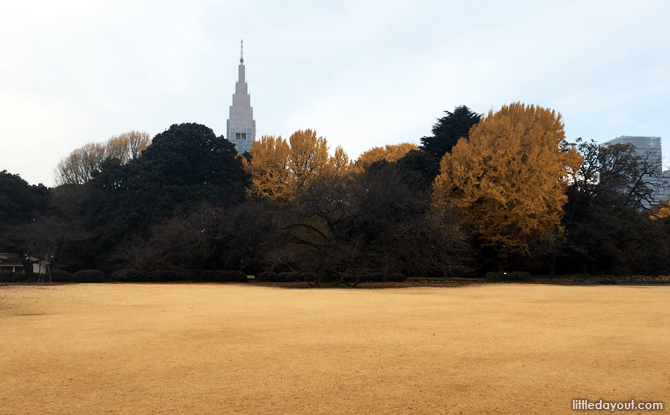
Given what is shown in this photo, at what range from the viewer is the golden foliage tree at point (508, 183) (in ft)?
93.8

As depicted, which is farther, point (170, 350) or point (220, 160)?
point (220, 160)

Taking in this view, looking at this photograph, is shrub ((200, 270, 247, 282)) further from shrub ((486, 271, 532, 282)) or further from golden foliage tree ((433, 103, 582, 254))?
shrub ((486, 271, 532, 282))

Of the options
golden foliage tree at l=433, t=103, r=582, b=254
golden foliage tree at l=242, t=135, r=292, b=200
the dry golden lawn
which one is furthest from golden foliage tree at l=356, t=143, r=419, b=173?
the dry golden lawn

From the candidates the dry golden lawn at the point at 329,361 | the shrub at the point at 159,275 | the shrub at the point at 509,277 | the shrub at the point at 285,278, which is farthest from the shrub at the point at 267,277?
the dry golden lawn at the point at 329,361

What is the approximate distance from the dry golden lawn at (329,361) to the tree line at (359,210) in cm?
1268

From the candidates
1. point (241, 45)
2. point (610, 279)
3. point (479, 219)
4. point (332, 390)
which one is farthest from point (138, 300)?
point (241, 45)

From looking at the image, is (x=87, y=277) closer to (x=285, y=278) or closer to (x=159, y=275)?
(x=159, y=275)

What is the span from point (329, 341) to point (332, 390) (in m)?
2.93

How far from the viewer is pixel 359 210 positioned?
24.9 m

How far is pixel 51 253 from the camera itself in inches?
1206

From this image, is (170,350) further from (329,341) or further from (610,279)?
(610,279)

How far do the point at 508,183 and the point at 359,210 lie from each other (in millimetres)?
9916

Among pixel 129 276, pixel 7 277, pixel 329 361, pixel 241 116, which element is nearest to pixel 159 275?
pixel 129 276

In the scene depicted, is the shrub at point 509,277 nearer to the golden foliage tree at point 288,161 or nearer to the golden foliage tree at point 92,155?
the golden foliage tree at point 288,161
